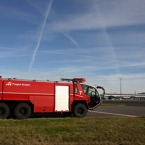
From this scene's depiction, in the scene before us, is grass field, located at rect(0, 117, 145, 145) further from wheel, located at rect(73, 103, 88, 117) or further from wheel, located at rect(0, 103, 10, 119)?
wheel, located at rect(73, 103, 88, 117)

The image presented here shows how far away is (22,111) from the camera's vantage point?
61.5 ft

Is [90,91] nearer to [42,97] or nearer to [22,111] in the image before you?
[42,97]

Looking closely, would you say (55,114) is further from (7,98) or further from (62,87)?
(7,98)

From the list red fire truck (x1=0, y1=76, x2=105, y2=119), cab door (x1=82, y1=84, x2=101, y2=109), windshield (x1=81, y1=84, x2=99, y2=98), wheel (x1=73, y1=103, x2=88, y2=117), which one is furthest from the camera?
cab door (x1=82, y1=84, x2=101, y2=109)

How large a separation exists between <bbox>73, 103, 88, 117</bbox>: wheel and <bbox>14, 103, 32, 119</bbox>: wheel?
9.51 feet

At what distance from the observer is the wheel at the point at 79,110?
20.2 metres

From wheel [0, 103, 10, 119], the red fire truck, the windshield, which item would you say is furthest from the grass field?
the windshield

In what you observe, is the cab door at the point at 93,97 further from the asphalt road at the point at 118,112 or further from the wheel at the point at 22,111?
the wheel at the point at 22,111

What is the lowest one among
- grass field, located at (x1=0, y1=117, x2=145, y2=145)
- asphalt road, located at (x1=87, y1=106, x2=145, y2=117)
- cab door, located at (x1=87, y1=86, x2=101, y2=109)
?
grass field, located at (x1=0, y1=117, x2=145, y2=145)

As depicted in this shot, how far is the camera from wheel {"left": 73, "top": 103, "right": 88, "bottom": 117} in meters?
20.2

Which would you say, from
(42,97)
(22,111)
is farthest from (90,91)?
(22,111)

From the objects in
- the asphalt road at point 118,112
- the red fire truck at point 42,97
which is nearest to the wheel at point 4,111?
the red fire truck at point 42,97

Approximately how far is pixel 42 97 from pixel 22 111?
139 centimetres

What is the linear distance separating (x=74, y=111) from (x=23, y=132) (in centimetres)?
888
